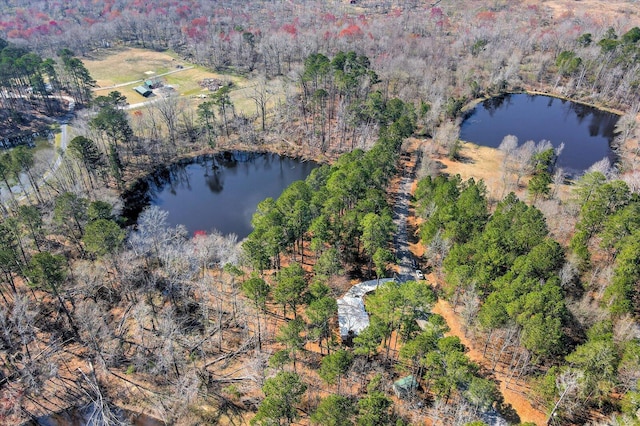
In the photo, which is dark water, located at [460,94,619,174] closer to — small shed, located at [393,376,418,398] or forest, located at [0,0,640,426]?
forest, located at [0,0,640,426]

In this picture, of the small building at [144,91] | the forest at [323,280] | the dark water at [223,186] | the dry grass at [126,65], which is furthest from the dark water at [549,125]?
the dry grass at [126,65]

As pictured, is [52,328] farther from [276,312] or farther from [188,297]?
[276,312]

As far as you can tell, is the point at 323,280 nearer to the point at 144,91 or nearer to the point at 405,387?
the point at 405,387

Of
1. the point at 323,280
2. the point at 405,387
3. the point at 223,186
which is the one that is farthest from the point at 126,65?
the point at 405,387

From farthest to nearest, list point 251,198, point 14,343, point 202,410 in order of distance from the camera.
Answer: point 251,198 → point 14,343 → point 202,410

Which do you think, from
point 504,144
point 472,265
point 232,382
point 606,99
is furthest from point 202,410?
point 606,99

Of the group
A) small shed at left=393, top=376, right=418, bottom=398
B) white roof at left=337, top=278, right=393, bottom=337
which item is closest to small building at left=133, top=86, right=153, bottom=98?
white roof at left=337, top=278, right=393, bottom=337

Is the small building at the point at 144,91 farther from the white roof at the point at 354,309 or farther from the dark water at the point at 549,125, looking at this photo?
the white roof at the point at 354,309
